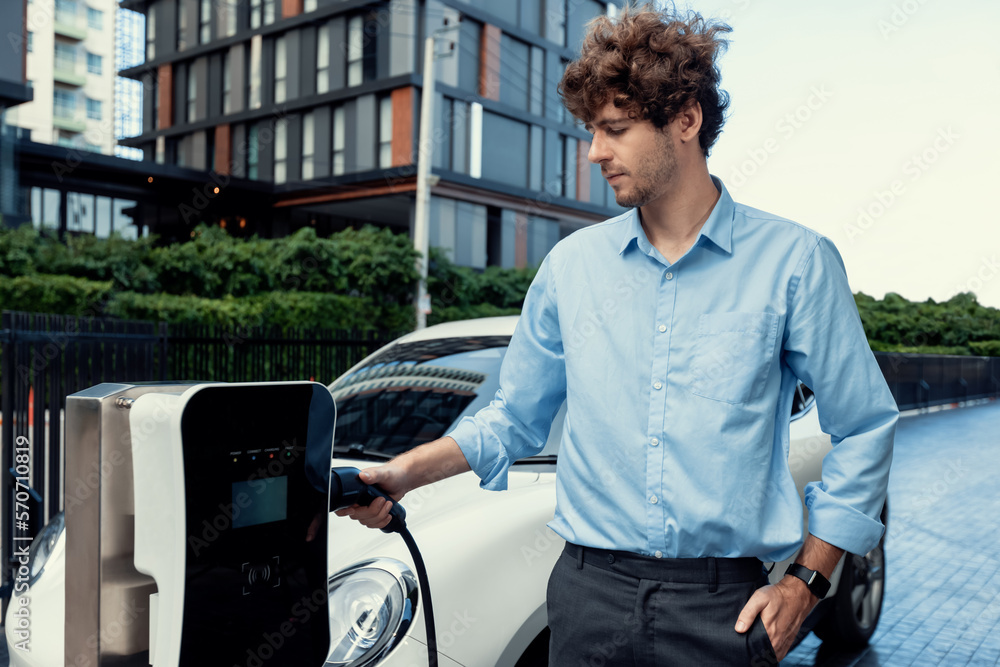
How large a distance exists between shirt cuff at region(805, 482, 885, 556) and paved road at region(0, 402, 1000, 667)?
9.70 ft

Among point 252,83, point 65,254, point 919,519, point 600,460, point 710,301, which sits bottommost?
point 919,519

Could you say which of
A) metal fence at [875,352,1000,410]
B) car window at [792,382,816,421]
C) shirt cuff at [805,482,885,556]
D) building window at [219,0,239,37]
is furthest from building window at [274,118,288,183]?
shirt cuff at [805,482,885,556]

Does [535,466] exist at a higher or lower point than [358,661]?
higher

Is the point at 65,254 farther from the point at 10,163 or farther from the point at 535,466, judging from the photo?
the point at 535,466

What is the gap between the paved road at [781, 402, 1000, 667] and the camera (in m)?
4.55

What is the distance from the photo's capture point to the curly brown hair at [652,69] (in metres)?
1.74

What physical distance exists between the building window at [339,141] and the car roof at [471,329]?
85.9ft

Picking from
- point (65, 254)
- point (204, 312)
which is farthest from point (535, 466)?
point (65, 254)

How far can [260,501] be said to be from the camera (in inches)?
57.2

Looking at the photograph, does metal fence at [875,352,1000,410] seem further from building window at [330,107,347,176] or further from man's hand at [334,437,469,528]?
building window at [330,107,347,176]

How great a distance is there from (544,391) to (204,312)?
1373 cm

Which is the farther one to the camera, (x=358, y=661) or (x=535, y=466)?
(x=535, y=466)

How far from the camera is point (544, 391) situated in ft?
6.55

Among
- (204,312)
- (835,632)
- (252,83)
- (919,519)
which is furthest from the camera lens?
(252,83)
